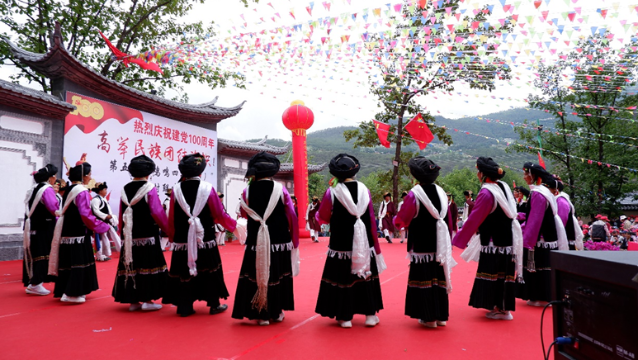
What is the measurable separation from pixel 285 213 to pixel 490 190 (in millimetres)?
1954

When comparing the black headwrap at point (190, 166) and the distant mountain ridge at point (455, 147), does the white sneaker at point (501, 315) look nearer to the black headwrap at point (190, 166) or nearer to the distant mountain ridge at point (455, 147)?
the black headwrap at point (190, 166)

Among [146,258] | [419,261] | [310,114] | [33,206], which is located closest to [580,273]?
[419,261]

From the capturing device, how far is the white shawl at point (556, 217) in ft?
14.1

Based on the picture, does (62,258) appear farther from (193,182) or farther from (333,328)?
(333,328)

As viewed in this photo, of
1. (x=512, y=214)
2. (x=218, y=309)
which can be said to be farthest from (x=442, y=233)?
(x=218, y=309)

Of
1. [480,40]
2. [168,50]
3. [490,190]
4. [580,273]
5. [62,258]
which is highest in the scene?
[168,50]

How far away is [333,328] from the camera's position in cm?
342

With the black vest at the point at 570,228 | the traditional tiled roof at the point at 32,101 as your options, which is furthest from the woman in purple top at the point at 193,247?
the traditional tiled roof at the point at 32,101

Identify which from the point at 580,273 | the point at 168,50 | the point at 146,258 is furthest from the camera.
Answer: the point at 168,50

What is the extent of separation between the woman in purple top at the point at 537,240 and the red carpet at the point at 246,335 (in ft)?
0.63

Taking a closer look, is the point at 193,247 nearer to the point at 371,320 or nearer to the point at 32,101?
the point at 371,320

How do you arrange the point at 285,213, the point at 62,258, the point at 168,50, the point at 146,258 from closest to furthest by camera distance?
the point at 285,213 < the point at 146,258 < the point at 62,258 < the point at 168,50

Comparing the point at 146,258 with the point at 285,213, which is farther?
the point at 146,258

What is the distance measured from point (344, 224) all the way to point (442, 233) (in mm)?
871
